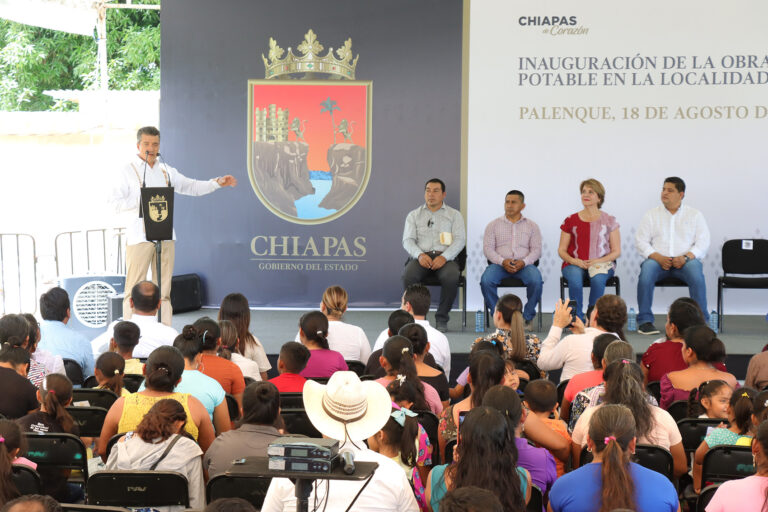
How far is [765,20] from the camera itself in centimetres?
830

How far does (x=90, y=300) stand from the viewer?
7926 mm

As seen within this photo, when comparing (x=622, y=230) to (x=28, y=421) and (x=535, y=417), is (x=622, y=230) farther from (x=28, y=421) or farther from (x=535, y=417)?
(x=28, y=421)

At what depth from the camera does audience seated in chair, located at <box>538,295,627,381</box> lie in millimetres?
4863

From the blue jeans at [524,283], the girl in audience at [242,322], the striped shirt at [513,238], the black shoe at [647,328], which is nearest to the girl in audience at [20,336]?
the girl in audience at [242,322]

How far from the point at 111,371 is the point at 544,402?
6.79 ft

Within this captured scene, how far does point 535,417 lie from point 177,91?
6.39 m

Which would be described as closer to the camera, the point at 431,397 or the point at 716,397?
the point at 716,397

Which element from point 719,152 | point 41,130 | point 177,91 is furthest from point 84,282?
point 41,130

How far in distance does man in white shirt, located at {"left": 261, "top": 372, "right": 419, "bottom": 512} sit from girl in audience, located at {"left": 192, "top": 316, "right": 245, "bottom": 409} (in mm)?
1949

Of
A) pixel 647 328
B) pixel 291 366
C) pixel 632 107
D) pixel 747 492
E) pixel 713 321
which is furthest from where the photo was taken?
Result: pixel 632 107

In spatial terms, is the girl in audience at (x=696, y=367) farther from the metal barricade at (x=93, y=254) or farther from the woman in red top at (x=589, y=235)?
the metal barricade at (x=93, y=254)

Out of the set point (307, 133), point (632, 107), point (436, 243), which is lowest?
point (436, 243)

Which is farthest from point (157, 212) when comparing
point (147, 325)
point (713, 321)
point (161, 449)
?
point (713, 321)

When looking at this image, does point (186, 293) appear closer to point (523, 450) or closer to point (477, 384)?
point (477, 384)
